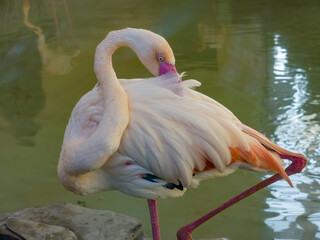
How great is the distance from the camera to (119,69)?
5.16 m

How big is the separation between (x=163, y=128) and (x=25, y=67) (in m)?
3.84

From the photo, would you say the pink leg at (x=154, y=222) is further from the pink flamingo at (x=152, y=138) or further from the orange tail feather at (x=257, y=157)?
the orange tail feather at (x=257, y=157)

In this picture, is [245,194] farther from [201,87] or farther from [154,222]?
[201,87]

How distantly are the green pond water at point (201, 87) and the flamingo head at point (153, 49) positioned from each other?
0.97 m

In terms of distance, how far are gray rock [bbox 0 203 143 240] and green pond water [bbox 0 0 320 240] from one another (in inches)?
11.4

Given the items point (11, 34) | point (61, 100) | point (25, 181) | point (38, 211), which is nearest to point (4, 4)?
point (11, 34)

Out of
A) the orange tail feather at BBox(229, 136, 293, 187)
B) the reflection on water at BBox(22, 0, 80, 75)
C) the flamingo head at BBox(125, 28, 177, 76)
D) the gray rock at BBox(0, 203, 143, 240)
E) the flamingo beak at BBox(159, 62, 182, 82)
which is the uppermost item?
the flamingo head at BBox(125, 28, 177, 76)

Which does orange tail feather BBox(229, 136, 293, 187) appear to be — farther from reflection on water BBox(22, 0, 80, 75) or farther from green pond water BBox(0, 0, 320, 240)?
reflection on water BBox(22, 0, 80, 75)

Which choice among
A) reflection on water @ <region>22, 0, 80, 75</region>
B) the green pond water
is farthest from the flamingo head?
reflection on water @ <region>22, 0, 80, 75</region>

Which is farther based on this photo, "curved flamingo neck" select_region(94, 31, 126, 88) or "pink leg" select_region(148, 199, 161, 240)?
"pink leg" select_region(148, 199, 161, 240)

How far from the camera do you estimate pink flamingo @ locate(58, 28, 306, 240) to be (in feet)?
6.31

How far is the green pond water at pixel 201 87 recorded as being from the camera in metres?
2.76

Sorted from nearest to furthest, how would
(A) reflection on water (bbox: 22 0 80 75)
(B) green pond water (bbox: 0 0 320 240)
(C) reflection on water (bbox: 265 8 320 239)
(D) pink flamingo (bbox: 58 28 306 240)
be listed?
(D) pink flamingo (bbox: 58 28 306 240)
(C) reflection on water (bbox: 265 8 320 239)
(B) green pond water (bbox: 0 0 320 240)
(A) reflection on water (bbox: 22 0 80 75)

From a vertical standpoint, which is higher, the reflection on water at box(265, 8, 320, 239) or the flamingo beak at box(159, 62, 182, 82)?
the flamingo beak at box(159, 62, 182, 82)
